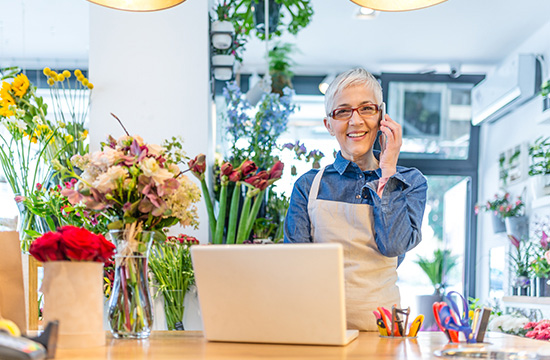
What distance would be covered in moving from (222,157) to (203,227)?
A: 1.98ft

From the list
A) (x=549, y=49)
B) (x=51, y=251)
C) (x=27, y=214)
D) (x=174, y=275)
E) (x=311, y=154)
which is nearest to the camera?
(x=51, y=251)

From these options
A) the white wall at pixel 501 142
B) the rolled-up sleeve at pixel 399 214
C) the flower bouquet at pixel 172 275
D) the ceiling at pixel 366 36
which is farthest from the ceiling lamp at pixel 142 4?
the white wall at pixel 501 142

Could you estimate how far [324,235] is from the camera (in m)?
1.93

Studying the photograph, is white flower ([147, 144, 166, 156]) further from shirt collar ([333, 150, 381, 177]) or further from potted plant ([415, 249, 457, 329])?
potted plant ([415, 249, 457, 329])

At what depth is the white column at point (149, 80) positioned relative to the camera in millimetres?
2670

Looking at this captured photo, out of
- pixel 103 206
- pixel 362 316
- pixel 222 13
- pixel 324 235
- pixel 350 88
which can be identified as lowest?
pixel 362 316

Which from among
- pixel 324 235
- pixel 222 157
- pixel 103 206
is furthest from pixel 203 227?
pixel 103 206

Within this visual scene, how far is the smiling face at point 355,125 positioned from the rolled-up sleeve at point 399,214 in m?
0.16

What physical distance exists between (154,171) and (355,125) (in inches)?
30.7

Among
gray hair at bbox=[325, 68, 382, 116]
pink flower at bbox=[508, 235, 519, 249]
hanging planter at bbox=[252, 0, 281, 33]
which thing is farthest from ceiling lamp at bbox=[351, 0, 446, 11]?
pink flower at bbox=[508, 235, 519, 249]

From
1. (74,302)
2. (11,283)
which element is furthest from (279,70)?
(74,302)

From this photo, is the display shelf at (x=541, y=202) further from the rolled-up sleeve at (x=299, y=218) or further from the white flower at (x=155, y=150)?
the white flower at (x=155, y=150)

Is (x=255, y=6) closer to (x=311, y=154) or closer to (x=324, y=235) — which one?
(x=311, y=154)

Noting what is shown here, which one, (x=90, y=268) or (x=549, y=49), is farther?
(x=549, y=49)
